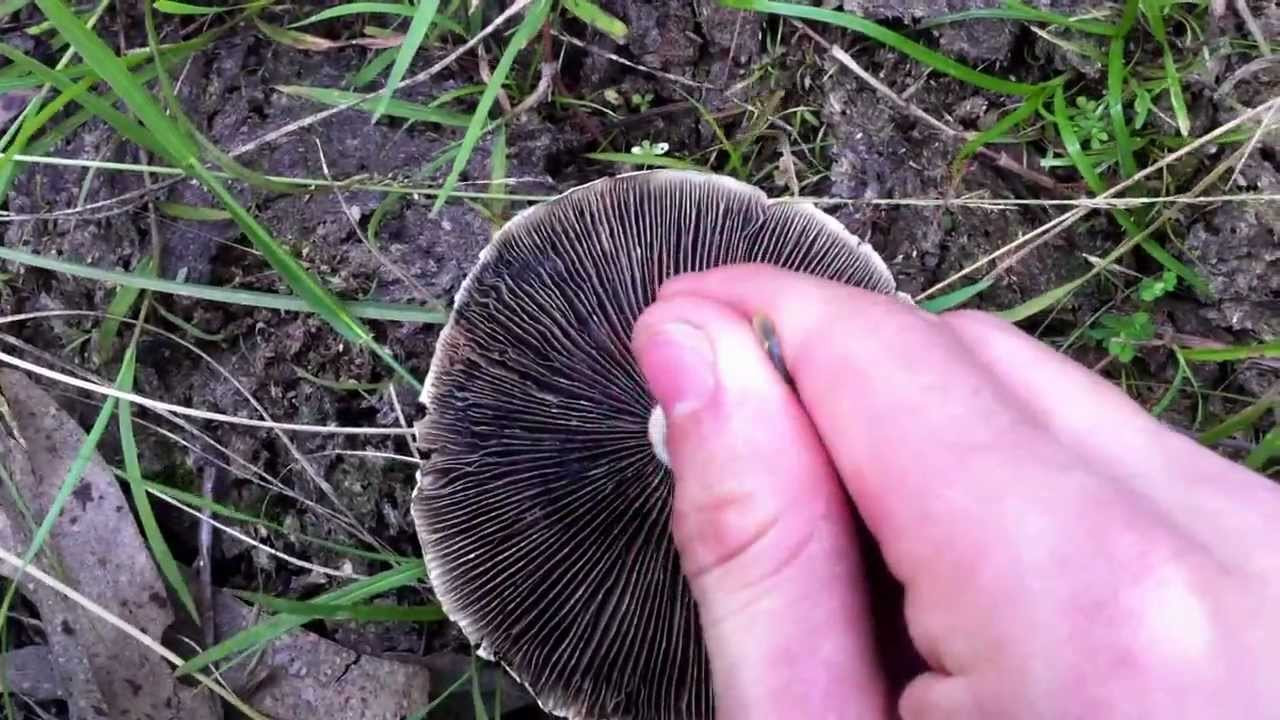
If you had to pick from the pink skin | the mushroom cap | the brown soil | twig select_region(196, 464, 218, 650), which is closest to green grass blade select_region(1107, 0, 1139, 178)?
the brown soil

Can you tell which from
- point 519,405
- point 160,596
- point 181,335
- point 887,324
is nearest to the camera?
point 887,324

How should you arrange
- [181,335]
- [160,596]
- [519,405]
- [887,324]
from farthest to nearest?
[181,335] → [160,596] → [519,405] → [887,324]

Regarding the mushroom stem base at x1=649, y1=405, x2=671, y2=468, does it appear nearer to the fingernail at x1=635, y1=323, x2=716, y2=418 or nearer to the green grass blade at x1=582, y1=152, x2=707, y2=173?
the fingernail at x1=635, y1=323, x2=716, y2=418

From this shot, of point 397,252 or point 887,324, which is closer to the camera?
point 887,324

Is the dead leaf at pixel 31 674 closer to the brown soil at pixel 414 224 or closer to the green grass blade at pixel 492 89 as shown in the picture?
the brown soil at pixel 414 224

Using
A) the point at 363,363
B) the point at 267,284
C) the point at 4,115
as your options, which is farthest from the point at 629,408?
the point at 4,115

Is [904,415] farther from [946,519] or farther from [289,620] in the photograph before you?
[289,620]

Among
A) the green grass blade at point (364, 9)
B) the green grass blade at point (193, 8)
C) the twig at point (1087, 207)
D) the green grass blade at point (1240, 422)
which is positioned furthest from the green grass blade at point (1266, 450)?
the green grass blade at point (193, 8)

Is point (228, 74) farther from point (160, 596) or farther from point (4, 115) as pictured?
point (160, 596)
